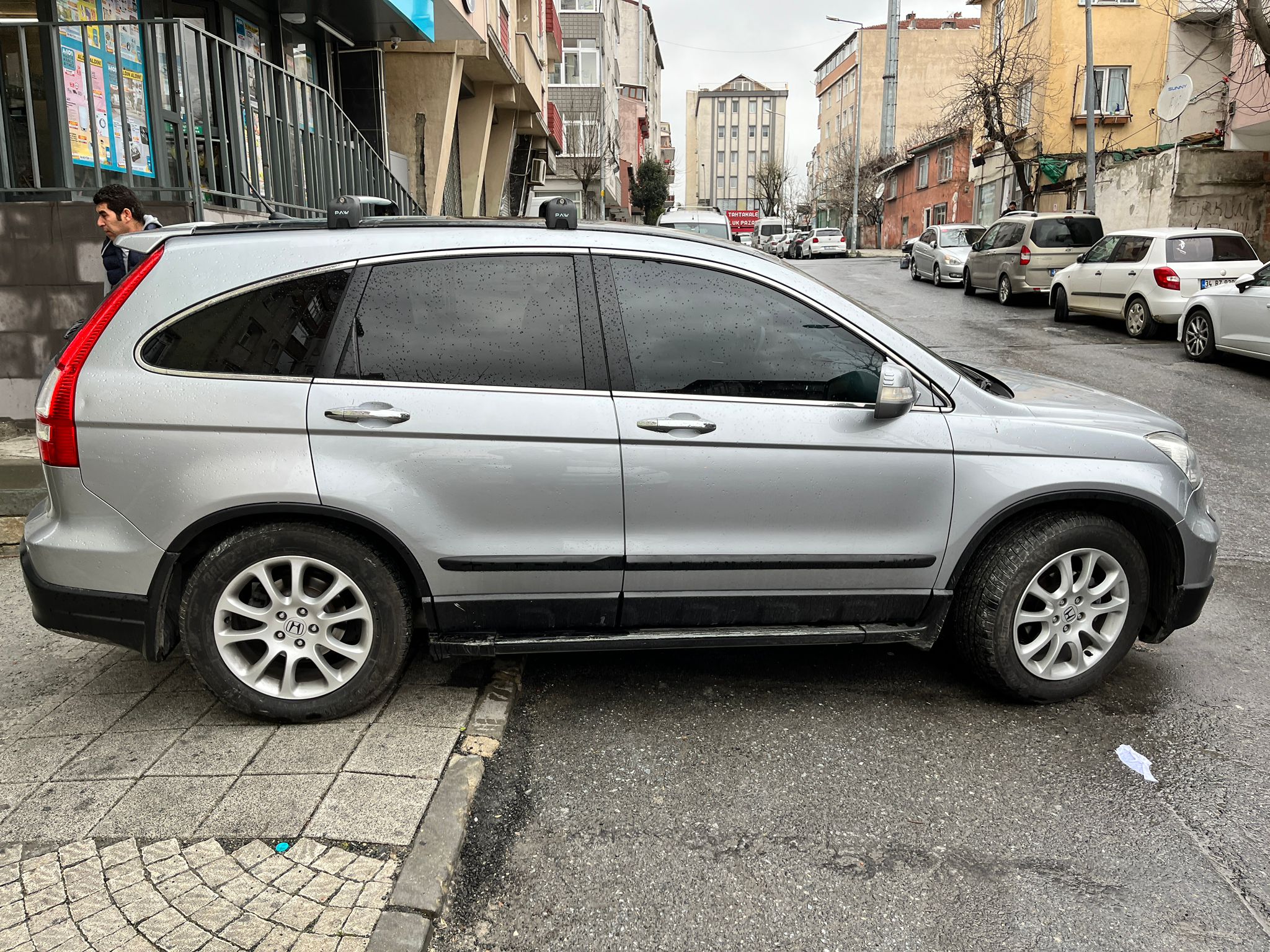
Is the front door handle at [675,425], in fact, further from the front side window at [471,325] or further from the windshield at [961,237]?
the windshield at [961,237]

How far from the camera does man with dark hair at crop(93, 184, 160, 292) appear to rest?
604 cm

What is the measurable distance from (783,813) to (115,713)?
99.3 inches

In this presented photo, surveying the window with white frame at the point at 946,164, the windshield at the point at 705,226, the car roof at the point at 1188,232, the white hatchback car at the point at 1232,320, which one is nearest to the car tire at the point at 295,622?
the white hatchback car at the point at 1232,320

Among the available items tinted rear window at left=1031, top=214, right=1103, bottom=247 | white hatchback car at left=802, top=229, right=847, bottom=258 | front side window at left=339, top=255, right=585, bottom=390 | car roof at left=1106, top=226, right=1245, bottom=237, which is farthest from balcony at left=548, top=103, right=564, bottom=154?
front side window at left=339, top=255, right=585, bottom=390

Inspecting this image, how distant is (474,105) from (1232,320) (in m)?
13.5

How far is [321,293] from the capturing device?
3.51m

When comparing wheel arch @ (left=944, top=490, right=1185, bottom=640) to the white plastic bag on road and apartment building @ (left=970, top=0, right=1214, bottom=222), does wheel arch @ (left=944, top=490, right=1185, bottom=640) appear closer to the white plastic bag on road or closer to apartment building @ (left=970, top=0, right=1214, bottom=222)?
the white plastic bag on road

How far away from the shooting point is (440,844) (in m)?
2.88

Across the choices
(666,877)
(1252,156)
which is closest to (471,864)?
(666,877)

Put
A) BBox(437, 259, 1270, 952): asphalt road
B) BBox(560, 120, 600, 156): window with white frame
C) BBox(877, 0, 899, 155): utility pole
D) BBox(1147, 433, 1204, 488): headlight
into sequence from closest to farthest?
BBox(437, 259, 1270, 952): asphalt road < BBox(1147, 433, 1204, 488): headlight < BBox(560, 120, 600, 156): window with white frame < BBox(877, 0, 899, 155): utility pole

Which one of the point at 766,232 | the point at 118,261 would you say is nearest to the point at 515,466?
the point at 118,261

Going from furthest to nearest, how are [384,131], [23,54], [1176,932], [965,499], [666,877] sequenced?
[384,131]
[23,54]
[965,499]
[666,877]
[1176,932]

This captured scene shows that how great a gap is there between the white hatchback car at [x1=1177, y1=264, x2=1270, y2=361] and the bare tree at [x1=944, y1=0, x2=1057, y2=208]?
1805cm

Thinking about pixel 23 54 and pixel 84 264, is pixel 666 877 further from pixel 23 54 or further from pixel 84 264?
pixel 23 54
